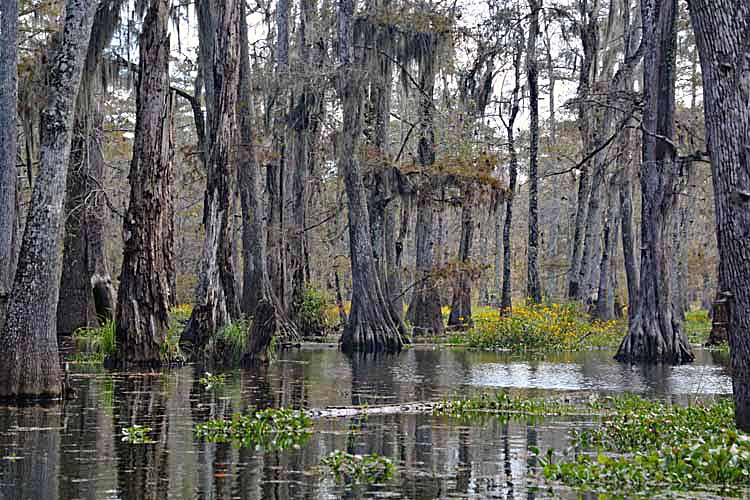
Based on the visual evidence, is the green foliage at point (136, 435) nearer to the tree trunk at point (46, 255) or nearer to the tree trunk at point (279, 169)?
the tree trunk at point (46, 255)

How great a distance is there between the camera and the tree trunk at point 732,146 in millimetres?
8469

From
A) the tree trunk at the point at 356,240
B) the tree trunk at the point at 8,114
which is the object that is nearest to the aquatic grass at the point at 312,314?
the tree trunk at the point at 356,240

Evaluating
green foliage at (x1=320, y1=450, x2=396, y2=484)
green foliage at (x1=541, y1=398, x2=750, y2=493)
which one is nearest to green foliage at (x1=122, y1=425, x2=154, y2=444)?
green foliage at (x1=320, y1=450, x2=396, y2=484)

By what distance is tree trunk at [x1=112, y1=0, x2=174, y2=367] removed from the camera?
53.5 feet

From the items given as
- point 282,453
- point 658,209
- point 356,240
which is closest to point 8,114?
point 356,240

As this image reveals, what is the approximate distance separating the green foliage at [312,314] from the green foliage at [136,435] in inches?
757

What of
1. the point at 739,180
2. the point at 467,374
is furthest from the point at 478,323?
the point at 739,180

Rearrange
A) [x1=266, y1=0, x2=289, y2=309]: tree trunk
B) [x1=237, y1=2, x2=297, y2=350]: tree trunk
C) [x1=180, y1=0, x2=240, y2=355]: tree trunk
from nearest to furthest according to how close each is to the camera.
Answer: [x1=180, y1=0, x2=240, y2=355]: tree trunk → [x1=237, y1=2, x2=297, y2=350]: tree trunk → [x1=266, y1=0, x2=289, y2=309]: tree trunk

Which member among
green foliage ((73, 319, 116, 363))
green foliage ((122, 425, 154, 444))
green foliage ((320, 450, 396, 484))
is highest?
green foliage ((73, 319, 116, 363))

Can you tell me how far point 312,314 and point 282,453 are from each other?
20.6 m

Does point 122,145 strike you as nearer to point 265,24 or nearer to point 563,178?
point 265,24

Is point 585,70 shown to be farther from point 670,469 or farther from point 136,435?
point 670,469

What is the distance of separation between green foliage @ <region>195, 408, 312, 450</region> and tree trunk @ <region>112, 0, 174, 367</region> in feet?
22.5

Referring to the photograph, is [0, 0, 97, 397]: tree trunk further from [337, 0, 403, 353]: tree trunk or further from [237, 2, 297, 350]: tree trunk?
[237, 2, 297, 350]: tree trunk
